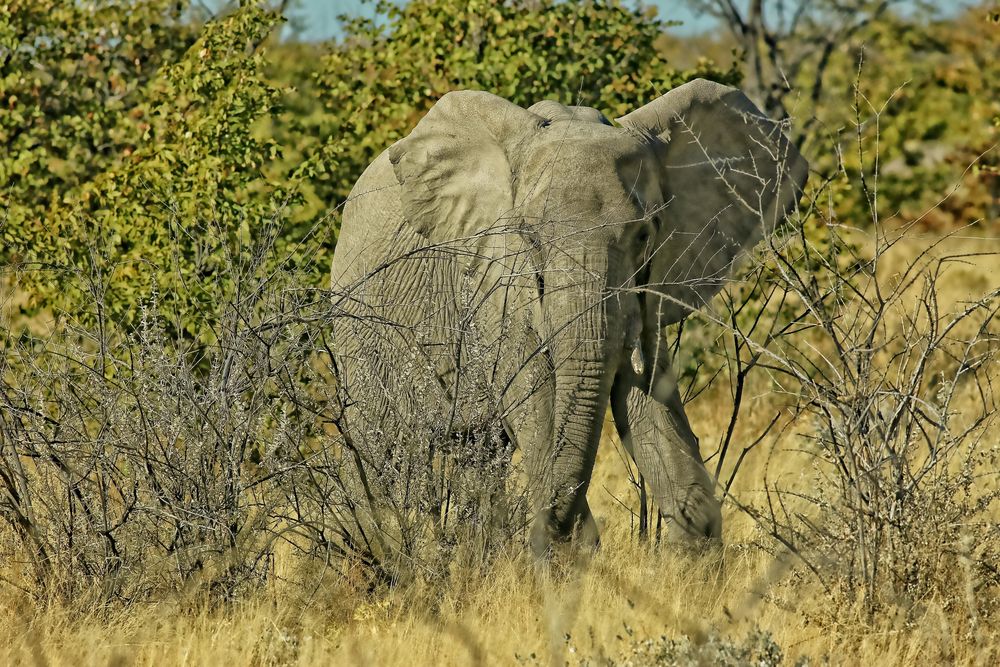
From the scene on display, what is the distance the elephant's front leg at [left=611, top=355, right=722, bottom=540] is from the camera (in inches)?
255

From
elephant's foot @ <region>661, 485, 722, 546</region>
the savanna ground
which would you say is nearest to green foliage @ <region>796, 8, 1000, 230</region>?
elephant's foot @ <region>661, 485, 722, 546</region>

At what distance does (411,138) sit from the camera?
23.1 feet

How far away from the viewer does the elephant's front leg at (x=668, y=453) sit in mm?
6480

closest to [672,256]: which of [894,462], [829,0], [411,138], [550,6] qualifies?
[411,138]

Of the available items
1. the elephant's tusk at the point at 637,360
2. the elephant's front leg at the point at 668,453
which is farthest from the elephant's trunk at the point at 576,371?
the elephant's front leg at the point at 668,453

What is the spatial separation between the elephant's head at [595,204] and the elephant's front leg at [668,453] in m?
0.05

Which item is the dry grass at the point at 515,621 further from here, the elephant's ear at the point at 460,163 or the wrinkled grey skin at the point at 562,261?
the elephant's ear at the point at 460,163

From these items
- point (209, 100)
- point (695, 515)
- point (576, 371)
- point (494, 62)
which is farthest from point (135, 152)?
point (695, 515)

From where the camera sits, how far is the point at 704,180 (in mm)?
6914

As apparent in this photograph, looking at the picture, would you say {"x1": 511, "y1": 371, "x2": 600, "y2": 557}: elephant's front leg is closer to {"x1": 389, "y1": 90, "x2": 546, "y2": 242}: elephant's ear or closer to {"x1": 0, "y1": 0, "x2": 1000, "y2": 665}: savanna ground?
{"x1": 0, "y1": 0, "x2": 1000, "y2": 665}: savanna ground

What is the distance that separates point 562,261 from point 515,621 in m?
1.58

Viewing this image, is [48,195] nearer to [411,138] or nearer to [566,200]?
[411,138]

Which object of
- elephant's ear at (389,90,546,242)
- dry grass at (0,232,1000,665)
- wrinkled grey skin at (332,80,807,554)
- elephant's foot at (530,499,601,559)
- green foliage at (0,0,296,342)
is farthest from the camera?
green foliage at (0,0,296,342)

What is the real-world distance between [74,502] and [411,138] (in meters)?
2.48
